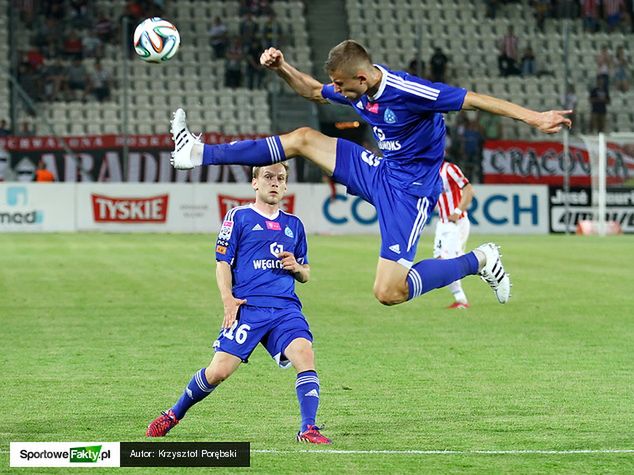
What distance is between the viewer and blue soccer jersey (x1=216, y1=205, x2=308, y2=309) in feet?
26.2

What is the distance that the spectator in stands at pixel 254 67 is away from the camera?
3706 centimetres

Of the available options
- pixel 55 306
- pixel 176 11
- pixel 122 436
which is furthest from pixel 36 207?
pixel 122 436

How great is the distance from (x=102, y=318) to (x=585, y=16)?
30833 mm

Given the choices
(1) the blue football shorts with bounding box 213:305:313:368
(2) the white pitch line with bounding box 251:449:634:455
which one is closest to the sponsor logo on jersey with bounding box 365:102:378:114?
(1) the blue football shorts with bounding box 213:305:313:368

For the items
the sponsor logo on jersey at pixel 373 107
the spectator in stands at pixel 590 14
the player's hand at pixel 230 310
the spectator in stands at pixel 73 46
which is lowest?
the player's hand at pixel 230 310

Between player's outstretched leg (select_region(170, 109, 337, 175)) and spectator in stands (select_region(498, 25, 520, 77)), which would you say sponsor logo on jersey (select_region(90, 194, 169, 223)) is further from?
player's outstretched leg (select_region(170, 109, 337, 175))

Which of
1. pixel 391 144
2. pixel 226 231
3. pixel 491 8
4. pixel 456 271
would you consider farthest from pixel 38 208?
pixel 226 231

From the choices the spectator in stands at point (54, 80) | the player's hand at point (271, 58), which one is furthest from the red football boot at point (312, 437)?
the spectator in stands at point (54, 80)

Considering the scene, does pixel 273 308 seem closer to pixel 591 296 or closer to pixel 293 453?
pixel 293 453

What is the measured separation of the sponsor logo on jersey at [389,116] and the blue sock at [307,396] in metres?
1.81

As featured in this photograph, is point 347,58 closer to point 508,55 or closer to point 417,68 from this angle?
point 417,68

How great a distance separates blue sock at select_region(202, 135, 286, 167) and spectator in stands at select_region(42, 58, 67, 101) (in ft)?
95.7

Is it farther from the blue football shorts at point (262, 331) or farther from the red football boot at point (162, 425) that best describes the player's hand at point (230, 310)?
the red football boot at point (162, 425)

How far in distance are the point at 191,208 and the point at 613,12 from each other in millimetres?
16947
